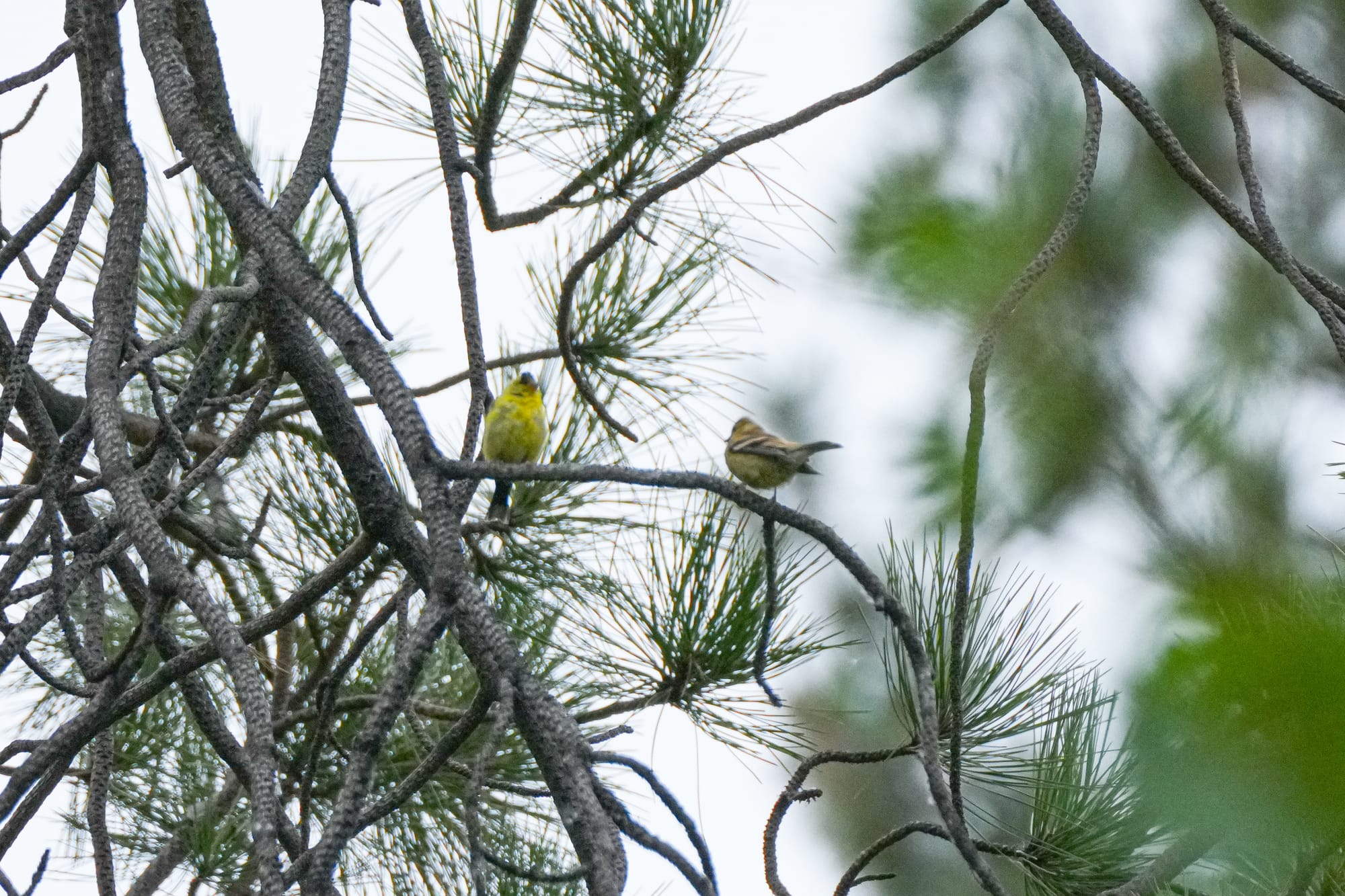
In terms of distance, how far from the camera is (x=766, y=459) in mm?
2484

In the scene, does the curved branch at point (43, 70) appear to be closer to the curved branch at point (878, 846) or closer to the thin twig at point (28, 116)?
the thin twig at point (28, 116)

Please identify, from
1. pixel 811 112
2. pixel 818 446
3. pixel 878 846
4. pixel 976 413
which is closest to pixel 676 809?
pixel 976 413

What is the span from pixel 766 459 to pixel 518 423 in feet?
2.18

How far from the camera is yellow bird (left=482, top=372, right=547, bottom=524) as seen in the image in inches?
112

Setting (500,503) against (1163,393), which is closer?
(1163,393)

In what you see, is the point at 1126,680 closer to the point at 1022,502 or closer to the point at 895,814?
the point at 1022,502

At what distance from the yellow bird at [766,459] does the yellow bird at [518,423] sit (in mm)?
467

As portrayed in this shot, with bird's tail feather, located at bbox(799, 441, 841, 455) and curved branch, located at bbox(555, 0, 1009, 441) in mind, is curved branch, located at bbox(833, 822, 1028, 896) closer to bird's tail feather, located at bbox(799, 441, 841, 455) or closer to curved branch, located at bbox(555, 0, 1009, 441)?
curved branch, located at bbox(555, 0, 1009, 441)

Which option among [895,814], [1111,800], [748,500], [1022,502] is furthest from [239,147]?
[895,814]

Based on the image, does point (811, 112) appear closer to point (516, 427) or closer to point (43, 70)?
point (43, 70)

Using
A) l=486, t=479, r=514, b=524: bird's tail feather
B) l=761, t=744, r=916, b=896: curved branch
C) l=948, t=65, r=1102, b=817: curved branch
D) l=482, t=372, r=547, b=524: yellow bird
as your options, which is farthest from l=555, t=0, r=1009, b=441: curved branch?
l=482, t=372, r=547, b=524: yellow bird

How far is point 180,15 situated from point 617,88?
901 mm

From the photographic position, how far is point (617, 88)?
2.01 meters

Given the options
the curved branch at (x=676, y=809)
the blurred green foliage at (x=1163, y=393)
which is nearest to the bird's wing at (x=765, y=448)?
the blurred green foliage at (x=1163, y=393)
